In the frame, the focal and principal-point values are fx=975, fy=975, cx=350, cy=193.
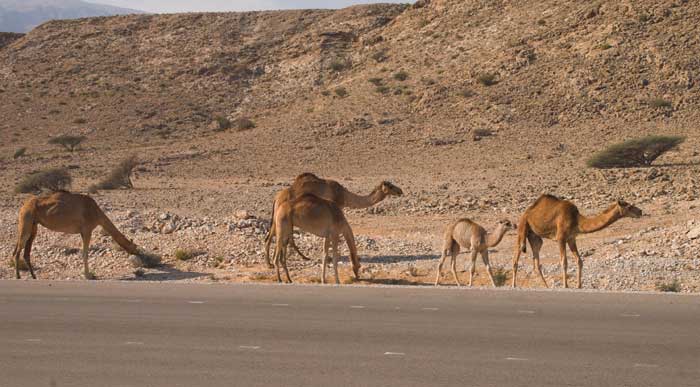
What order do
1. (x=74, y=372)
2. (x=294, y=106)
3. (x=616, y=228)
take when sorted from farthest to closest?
1. (x=294, y=106)
2. (x=616, y=228)
3. (x=74, y=372)

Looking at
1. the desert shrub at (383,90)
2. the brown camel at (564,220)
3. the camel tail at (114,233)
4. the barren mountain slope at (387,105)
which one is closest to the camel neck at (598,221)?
the brown camel at (564,220)

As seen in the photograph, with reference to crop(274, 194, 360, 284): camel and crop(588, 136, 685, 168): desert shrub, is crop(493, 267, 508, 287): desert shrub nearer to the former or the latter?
crop(274, 194, 360, 284): camel

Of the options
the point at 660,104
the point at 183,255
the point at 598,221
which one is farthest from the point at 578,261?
the point at 660,104

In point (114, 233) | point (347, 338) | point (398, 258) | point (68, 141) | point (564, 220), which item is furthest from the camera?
point (68, 141)

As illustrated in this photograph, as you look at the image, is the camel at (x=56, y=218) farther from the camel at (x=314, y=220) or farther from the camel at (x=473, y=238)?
the camel at (x=473, y=238)

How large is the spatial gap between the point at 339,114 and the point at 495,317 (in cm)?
4009

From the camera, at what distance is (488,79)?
51.0 meters

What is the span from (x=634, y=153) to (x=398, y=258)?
18.4 meters

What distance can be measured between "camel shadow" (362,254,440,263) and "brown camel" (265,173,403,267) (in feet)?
3.94

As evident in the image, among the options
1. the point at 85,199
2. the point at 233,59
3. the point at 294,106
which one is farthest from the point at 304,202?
the point at 233,59

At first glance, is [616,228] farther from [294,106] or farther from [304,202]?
[294,106]

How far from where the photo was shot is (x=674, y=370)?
895 cm

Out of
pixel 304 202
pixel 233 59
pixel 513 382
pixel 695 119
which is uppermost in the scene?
pixel 233 59

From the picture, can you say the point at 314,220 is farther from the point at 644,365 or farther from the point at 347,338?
the point at 644,365
